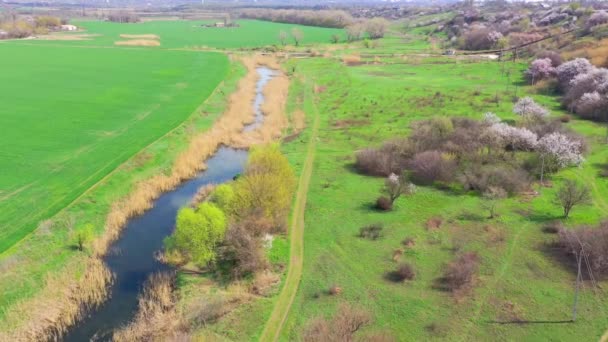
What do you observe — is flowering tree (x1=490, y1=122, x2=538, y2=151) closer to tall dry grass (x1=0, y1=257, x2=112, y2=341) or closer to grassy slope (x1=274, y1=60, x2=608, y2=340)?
grassy slope (x1=274, y1=60, x2=608, y2=340)

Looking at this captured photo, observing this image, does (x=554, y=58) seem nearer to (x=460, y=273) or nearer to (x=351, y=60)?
(x=351, y=60)

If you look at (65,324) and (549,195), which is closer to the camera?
(65,324)

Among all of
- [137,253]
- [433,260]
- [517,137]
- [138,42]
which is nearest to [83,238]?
[137,253]

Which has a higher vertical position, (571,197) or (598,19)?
(598,19)

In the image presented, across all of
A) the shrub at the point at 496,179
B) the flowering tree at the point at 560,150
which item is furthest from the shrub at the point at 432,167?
the flowering tree at the point at 560,150

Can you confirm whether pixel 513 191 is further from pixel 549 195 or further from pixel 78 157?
pixel 78 157

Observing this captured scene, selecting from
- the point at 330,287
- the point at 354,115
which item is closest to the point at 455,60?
the point at 354,115
